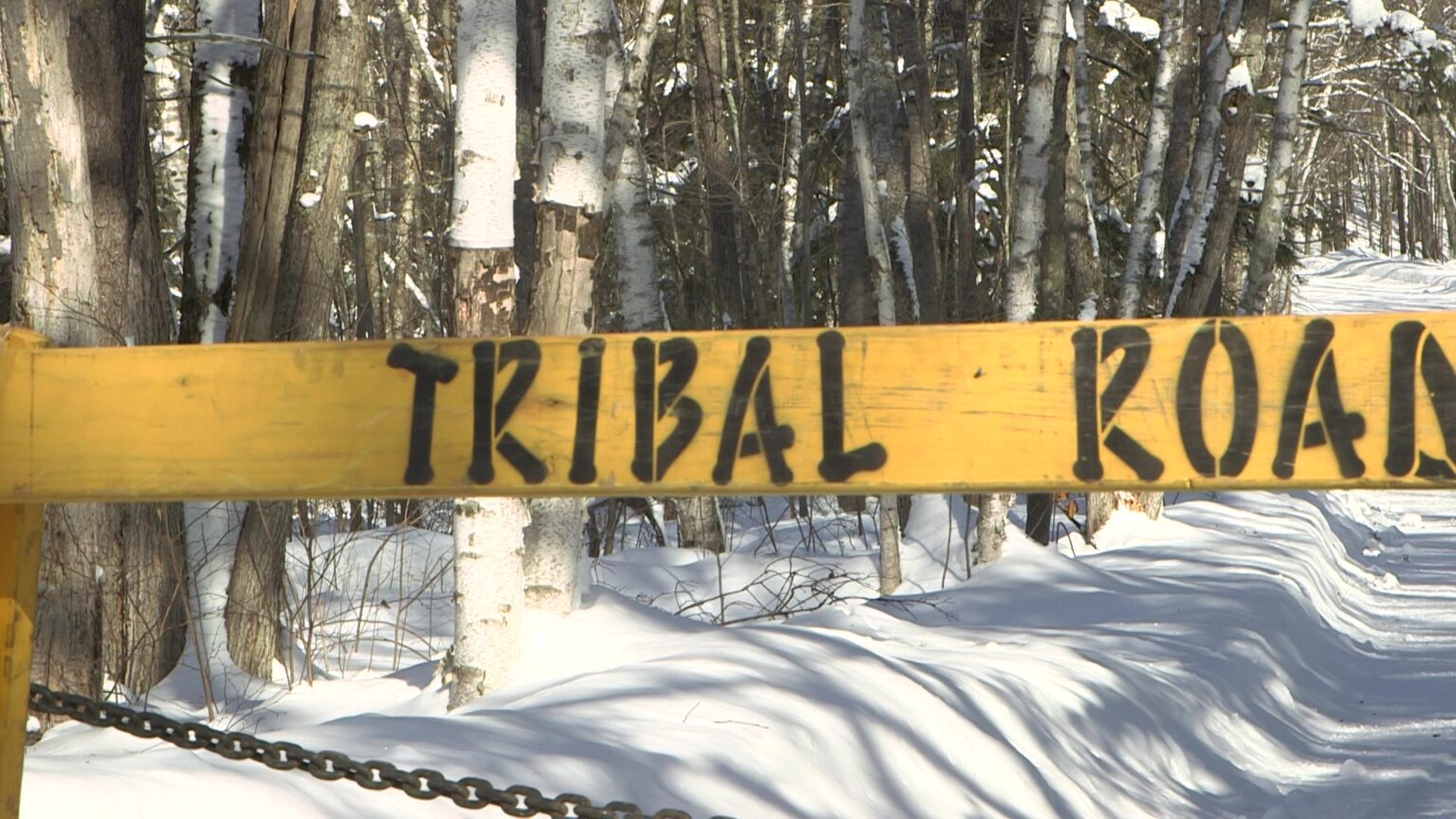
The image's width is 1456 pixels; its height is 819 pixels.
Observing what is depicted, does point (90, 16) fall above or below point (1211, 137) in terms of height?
below

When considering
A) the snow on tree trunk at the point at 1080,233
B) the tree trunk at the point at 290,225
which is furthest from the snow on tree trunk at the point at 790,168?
the tree trunk at the point at 290,225

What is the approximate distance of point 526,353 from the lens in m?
2.24

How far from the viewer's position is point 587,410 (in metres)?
2.23

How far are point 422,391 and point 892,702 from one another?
2950 mm

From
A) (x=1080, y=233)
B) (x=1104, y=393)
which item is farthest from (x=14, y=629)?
(x=1080, y=233)

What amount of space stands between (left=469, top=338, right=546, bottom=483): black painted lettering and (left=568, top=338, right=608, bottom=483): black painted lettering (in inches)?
2.3

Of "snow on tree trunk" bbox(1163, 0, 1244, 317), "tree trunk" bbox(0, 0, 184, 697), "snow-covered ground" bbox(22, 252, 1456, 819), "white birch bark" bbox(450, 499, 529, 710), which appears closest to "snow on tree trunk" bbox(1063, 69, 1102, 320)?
"snow on tree trunk" bbox(1163, 0, 1244, 317)

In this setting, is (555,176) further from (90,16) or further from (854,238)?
(854,238)

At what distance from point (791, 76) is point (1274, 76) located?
8293 mm

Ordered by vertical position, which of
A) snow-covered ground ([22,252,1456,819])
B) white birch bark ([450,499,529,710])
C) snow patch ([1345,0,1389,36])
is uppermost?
snow patch ([1345,0,1389,36])

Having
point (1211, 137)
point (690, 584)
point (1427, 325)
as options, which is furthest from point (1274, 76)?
point (1427, 325)

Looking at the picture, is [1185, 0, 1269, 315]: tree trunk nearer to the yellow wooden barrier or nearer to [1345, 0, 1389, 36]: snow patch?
[1345, 0, 1389, 36]: snow patch

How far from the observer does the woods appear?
5219 millimetres

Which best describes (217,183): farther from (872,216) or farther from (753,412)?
(753,412)
